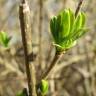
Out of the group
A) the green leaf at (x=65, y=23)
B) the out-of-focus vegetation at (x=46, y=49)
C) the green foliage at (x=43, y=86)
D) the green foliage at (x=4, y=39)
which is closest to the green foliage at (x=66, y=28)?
the green leaf at (x=65, y=23)

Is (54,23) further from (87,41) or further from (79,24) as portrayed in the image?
(87,41)

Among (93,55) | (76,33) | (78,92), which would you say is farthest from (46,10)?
(76,33)

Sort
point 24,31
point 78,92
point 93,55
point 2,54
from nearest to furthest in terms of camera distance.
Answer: point 24,31
point 2,54
point 93,55
point 78,92

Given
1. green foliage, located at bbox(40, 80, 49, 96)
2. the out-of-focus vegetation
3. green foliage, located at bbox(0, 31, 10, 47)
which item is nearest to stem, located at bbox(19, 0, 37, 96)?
green foliage, located at bbox(40, 80, 49, 96)

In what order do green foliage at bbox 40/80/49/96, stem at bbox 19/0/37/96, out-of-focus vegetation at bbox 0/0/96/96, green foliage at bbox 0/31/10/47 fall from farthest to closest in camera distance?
out-of-focus vegetation at bbox 0/0/96/96 < green foliage at bbox 0/31/10/47 < green foliage at bbox 40/80/49/96 < stem at bbox 19/0/37/96

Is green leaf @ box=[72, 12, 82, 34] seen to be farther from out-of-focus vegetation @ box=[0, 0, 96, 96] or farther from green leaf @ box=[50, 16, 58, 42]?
out-of-focus vegetation @ box=[0, 0, 96, 96]

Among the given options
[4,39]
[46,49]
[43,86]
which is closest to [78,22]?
[43,86]

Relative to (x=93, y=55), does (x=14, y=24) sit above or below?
above

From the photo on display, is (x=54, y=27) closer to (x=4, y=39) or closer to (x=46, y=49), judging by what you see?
(x=4, y=39)
